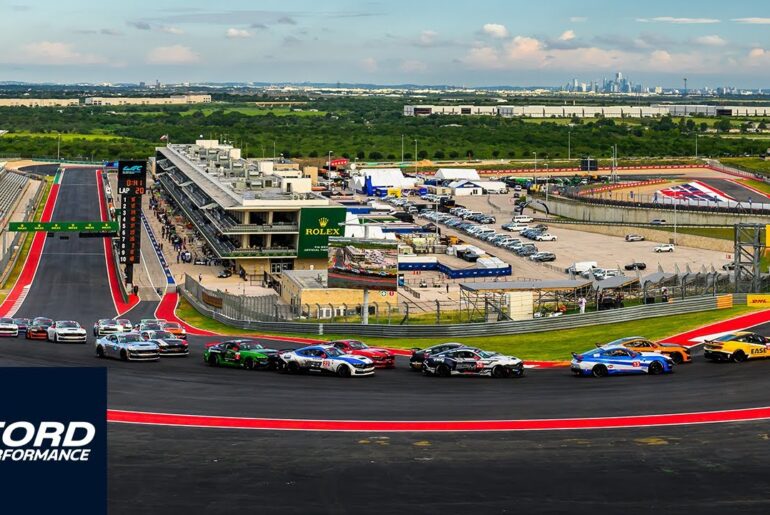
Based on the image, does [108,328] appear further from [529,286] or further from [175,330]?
[529,286]

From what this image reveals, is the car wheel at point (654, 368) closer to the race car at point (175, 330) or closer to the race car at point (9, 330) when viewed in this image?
the race car at point (175, 330)

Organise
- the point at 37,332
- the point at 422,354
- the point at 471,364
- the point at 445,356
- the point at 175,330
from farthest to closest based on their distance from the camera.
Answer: the point at 37,332 → the point at 175,330 → the point at 422,354 → the point at 445,356 → the point at 471,364

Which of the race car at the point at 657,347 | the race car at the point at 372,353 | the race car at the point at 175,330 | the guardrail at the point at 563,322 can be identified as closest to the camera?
the race car at the point at 657,347

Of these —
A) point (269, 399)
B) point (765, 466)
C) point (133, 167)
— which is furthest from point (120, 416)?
point (133, 167)

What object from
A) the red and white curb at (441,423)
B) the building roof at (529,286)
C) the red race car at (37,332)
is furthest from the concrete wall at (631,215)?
the red and white curb at (441,423)

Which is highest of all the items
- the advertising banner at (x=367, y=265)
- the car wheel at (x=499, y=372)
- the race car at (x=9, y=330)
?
the advertising banner at (x=367, y=265)

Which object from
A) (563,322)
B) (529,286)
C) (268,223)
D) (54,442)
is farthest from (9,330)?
(54,442)

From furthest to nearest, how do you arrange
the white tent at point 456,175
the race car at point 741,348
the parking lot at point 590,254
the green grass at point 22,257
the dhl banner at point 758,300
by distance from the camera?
1. the white tent at point 456,175
2. the parking lot at point 590,254
3. the green grass at point 22,257
4. the dhl banner at point 758,300
5. the race car at point 741,348
